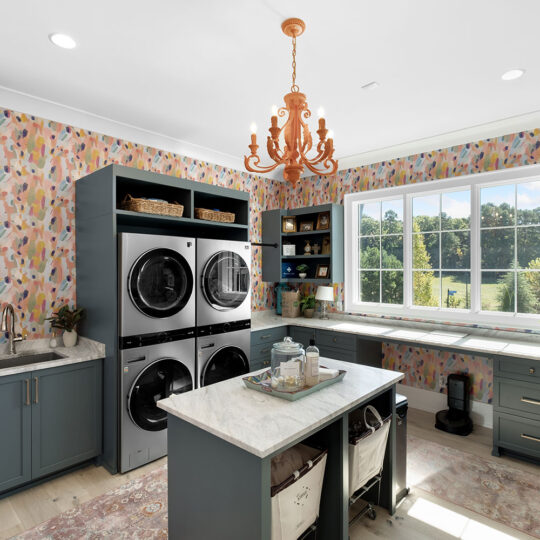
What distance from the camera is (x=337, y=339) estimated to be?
3762 millimetres

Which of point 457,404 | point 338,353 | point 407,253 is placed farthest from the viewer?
point 407,253

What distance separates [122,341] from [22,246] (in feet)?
3.52

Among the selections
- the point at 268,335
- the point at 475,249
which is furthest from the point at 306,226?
the point at 475,249

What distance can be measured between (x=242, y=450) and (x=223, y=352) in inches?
75.8

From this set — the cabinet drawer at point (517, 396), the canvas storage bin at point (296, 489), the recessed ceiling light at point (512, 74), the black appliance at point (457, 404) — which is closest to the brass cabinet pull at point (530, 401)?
the cabinet drawer at point (517, 396)

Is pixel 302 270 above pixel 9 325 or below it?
above

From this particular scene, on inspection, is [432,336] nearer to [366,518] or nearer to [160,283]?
[366,518]

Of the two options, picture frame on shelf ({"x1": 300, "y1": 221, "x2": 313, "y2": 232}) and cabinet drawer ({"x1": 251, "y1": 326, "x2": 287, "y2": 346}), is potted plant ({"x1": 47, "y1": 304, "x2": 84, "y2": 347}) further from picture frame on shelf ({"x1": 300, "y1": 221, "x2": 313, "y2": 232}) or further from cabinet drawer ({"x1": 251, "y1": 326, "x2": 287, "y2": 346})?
picture frame on shelf ({"x1": 300, "y1": 221, "x2": 313, "y2": 232})

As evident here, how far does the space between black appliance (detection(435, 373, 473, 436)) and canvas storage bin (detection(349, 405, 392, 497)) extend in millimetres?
1564

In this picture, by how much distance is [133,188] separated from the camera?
10.1 ft

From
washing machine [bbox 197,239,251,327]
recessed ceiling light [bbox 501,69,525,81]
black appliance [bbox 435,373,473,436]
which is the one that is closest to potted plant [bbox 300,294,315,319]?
washing machine [bbox 197,239,251,327]

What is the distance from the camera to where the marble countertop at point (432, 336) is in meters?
2.84

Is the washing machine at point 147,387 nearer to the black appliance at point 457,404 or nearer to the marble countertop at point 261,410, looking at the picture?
the marble countertop at point 261,410

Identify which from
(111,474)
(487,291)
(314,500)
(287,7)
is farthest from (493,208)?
(111,474)
